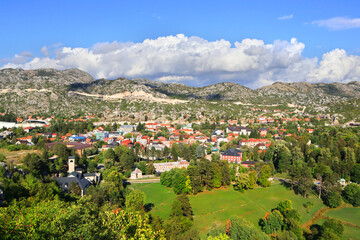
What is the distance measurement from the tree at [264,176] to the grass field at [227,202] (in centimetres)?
135

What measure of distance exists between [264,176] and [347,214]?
53.4 ft

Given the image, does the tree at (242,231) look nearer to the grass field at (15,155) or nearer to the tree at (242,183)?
the tree at (242,183)

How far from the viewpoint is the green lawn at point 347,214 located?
3659 centimetres

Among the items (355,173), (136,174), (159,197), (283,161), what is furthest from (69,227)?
(355,173)

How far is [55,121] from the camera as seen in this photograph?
377 ft

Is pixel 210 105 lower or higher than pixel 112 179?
higher

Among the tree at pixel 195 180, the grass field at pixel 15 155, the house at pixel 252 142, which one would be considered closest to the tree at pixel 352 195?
the tree at pixel 195 180

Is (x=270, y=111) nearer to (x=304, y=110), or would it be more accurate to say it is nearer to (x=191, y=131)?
(x=304, y=110)

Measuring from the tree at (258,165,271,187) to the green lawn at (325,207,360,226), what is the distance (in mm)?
13152

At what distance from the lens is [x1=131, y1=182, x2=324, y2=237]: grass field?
3680 centimetres

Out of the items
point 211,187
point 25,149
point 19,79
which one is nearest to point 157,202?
point 211,187

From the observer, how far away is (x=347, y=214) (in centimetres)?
3894

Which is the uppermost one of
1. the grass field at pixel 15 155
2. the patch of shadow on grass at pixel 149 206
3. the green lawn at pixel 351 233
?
the grass field at pixel 15 155

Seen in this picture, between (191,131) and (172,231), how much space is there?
78.3 m
